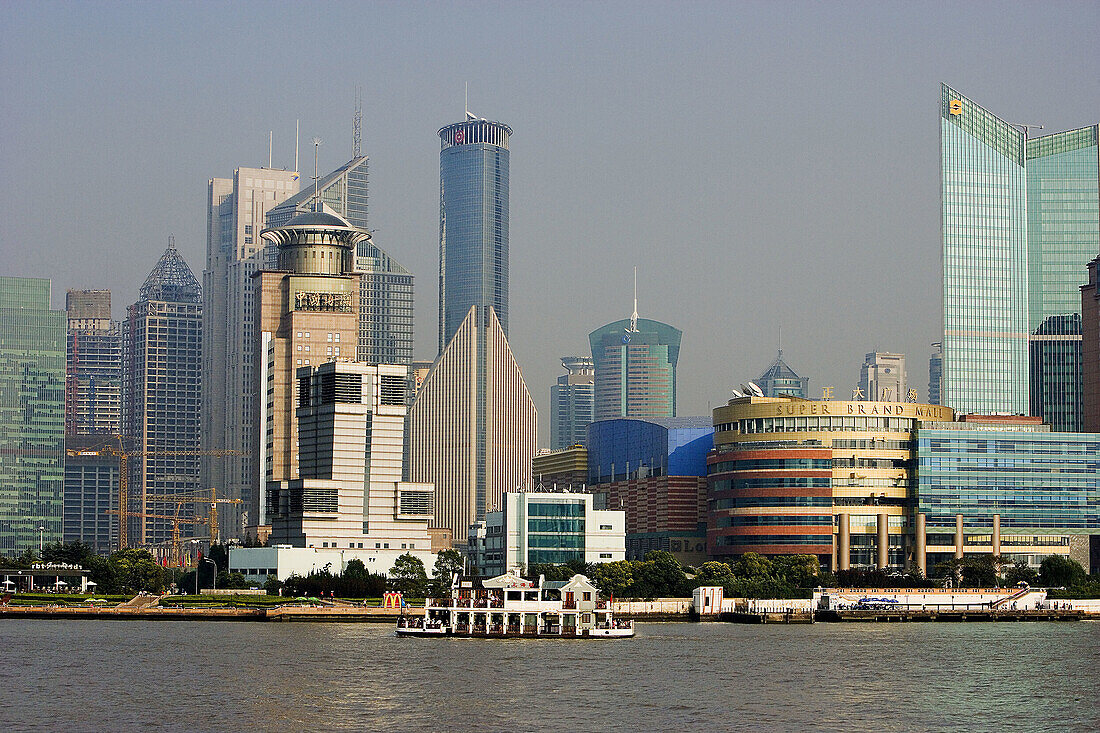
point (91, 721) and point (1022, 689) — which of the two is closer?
point (91, 721)

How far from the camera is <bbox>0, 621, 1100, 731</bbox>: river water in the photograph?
116688 mm

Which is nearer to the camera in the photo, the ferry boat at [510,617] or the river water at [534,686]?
the river water at [534,686]

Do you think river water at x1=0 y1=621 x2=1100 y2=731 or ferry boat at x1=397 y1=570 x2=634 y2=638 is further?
ferry boat at x1=397 y1=570 x2=634 y2=638

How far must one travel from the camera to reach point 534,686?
137 m

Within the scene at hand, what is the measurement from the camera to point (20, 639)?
188875mm

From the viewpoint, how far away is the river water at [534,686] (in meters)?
117

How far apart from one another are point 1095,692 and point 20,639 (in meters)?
113

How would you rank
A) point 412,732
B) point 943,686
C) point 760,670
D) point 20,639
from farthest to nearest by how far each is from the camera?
point 20,639 → point 760,670 → point 943,686 → point 412,732

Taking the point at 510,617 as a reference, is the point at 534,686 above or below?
below

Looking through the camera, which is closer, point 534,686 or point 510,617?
point 534,686

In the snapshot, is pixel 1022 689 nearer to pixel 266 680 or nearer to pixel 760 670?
pixel 760 670

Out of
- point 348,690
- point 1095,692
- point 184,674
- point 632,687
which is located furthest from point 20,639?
point 1095,692

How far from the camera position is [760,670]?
156 m

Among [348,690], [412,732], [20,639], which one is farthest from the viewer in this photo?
[20,639]
